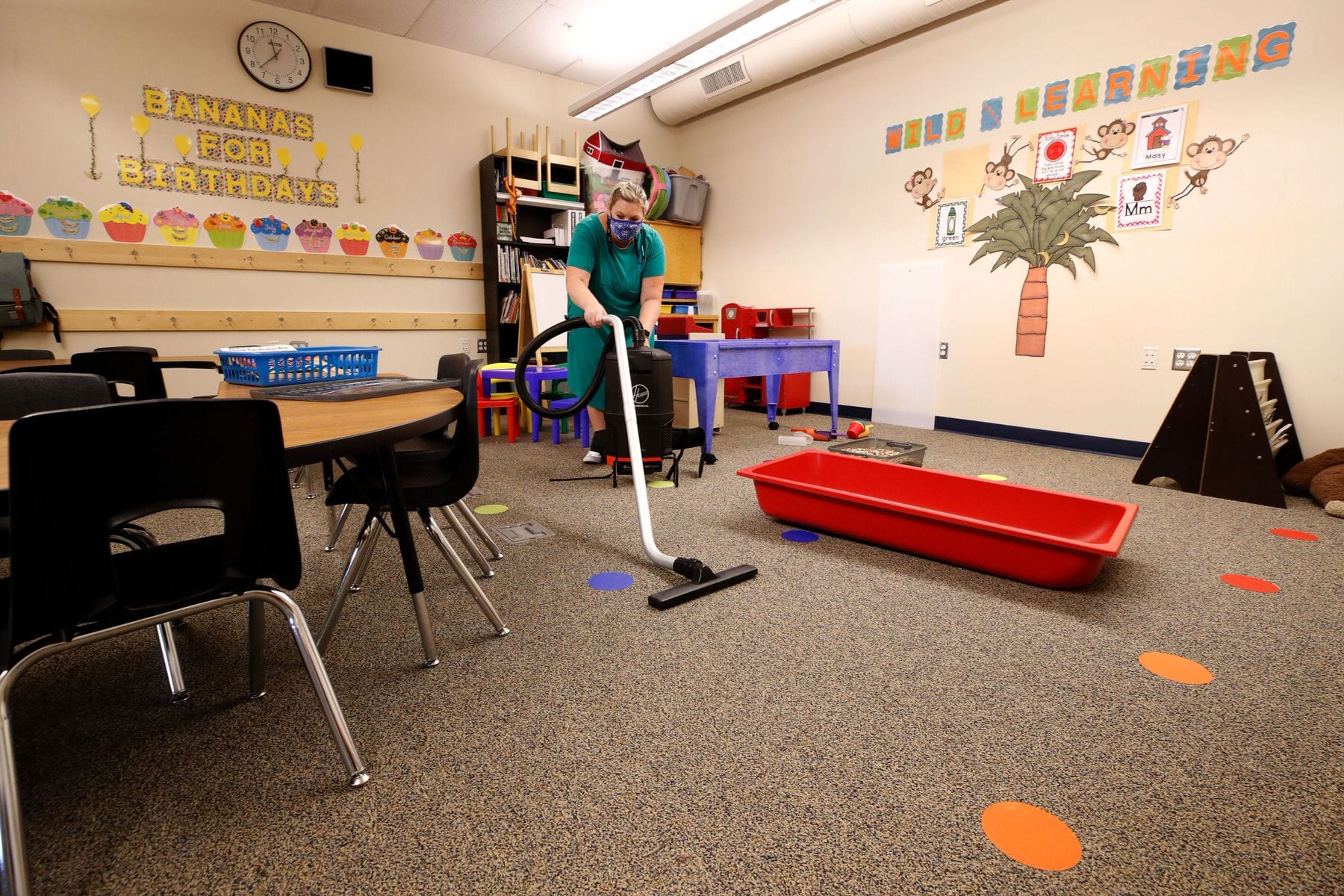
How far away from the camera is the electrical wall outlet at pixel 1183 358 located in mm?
3365

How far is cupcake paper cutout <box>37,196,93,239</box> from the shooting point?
3674mm

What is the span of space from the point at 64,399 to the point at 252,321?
11.2 ft

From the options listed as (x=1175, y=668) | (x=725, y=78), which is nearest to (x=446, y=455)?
(x=1175, y=668)

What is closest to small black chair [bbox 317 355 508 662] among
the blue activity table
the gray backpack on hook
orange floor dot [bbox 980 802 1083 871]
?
orange floor dot [bbox 980 802 1083 871]

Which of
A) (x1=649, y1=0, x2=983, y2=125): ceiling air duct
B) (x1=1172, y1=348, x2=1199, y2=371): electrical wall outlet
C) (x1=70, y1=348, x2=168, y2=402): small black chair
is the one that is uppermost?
(x1=649, y1=0, x2=983, y2=125): ceiling air duct

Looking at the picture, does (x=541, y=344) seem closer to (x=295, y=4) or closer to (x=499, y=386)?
(x=499, y=386)

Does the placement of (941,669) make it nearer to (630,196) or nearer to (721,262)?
(630,196)

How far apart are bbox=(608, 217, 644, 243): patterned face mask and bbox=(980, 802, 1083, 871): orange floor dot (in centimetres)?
256

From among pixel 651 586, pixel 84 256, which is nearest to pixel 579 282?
pixel 651 586

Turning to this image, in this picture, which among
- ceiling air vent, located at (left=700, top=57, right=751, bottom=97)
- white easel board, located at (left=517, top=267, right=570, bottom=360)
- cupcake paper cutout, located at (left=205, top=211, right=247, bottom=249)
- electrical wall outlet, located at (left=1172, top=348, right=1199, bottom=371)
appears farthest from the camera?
ceiling air vent, located at (left=700, top=57, right=751, bottom=97)

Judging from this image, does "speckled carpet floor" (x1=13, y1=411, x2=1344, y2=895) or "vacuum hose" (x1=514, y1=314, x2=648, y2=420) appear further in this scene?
"vacuum hose" (x1=514, y1=314, x2=648, y2=420)

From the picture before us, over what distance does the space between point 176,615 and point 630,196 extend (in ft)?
8.03

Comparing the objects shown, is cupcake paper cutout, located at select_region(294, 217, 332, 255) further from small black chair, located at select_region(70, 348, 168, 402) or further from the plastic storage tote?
the plastic storage tote

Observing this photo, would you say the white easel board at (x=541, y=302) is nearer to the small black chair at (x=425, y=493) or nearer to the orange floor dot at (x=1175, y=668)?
the small black chair at (x=425, y=493)
